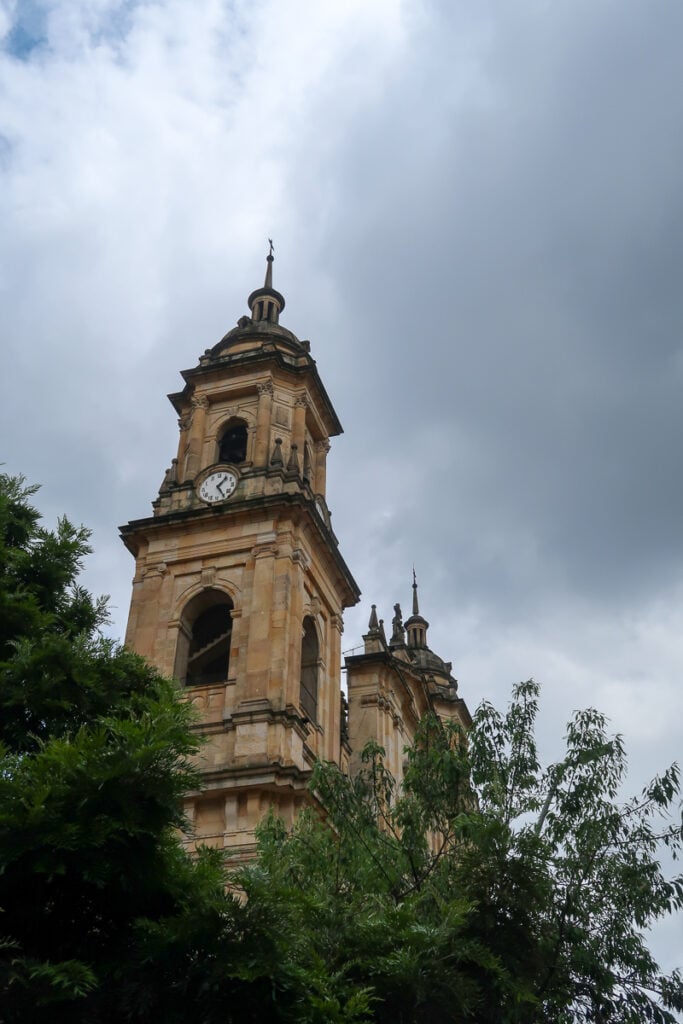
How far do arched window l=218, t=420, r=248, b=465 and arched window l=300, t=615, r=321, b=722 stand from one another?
5380 mm

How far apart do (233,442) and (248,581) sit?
20.0 ft

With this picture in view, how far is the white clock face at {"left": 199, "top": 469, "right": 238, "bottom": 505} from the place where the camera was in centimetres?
2638

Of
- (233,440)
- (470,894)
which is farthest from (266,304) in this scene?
(470,894)

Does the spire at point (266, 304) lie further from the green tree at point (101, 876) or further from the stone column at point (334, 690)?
the green tree at point (101, 876)

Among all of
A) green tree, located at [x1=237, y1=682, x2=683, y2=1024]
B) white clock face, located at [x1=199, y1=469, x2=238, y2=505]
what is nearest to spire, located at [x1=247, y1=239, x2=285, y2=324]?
white clock face, located at [x1=199, y1=469, x2=238, y2=505]

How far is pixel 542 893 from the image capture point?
35.8 ft

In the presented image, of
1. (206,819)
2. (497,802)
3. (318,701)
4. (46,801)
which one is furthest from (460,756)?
(318,701)

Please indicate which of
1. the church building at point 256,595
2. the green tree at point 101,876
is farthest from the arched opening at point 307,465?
the green tree at point 101,876

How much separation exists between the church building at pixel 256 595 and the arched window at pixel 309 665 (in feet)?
0.11

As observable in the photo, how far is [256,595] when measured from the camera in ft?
78.5

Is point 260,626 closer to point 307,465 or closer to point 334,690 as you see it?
point 334,690

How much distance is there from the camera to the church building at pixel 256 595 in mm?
21219

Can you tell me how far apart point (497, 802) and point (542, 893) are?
1.65m

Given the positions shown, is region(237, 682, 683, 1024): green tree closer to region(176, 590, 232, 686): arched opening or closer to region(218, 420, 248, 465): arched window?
region(176, 590, 232, 686): arched opening
